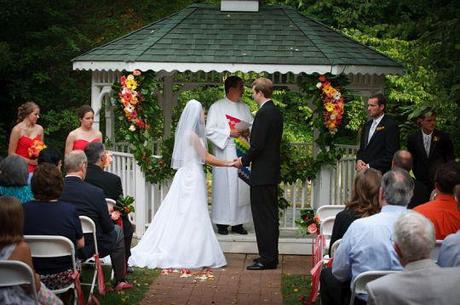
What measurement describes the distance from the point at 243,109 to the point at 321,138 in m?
1.13

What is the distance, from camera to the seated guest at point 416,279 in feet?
14.2

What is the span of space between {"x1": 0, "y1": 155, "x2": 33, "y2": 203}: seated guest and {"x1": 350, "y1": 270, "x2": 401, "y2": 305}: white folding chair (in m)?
3.35

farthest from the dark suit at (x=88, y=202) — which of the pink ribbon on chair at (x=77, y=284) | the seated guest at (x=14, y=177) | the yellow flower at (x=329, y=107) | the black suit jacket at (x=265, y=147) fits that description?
the yellow flower at (x=329, y=107)

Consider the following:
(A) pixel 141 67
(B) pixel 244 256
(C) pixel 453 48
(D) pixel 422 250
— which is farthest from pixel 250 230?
(D) pixel 422 250

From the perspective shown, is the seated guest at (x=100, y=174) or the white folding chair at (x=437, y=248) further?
the seated guest at (x=100, y=174)

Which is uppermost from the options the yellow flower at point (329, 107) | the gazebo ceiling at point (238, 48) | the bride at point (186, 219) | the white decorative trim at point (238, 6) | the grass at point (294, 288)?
the white decorative trim at point (238, 6)

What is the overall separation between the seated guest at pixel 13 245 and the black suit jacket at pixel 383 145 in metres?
5.44

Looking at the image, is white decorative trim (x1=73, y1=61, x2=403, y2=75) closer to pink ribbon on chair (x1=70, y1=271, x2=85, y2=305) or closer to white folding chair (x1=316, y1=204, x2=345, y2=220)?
white folding chair (x1=316, y1=204, x2=345, y2=220)

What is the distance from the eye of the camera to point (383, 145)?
10.1 meters

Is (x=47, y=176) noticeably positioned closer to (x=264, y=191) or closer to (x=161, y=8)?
(x=264, y=191)

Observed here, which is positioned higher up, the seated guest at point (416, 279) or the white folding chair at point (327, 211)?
the seated guest at point (416, 279)

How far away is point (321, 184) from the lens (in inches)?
447

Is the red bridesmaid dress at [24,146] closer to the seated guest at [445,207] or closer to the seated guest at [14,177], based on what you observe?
the seated guest at [14,177]

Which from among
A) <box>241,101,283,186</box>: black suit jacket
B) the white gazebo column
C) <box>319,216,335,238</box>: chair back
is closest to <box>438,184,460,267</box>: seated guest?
<box>319,216,335,238</box>: chair back
